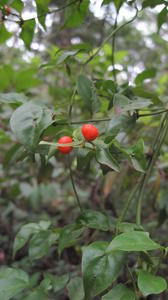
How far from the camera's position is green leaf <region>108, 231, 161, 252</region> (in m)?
0.54

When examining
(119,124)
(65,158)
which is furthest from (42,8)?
(65,158)

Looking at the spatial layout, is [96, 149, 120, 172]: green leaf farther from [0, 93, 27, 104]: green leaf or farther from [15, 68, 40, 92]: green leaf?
[15, 68, 40, 92]: green leaf

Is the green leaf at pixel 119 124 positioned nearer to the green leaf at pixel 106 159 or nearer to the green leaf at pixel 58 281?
the green leaf at pixel 106 159

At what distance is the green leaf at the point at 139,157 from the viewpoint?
0.68 metres

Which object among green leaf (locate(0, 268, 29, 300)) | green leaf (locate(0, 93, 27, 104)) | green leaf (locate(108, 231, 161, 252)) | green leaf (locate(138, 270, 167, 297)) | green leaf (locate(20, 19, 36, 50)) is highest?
green leaf (locate(20, 19, 36, 50))

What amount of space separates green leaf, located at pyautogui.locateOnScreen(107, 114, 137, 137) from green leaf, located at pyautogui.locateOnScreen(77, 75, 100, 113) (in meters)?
0.09

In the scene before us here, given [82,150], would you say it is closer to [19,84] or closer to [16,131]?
[16,131]

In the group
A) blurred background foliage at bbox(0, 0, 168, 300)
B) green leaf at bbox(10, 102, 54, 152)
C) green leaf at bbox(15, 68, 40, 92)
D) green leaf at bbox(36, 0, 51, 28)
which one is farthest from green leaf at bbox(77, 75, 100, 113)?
green leaf at bbox(15, 68, 40, 92)

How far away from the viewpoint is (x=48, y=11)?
89 centimetres

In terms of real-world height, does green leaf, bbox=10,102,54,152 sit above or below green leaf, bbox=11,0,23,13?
below

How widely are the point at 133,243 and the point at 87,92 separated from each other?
38cm

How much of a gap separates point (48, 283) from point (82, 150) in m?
0.37

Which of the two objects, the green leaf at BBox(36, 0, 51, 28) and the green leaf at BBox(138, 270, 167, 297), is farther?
the green leaf at BBox(36, 0, 51, 28)

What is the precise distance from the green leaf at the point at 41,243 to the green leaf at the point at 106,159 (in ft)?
1.15
